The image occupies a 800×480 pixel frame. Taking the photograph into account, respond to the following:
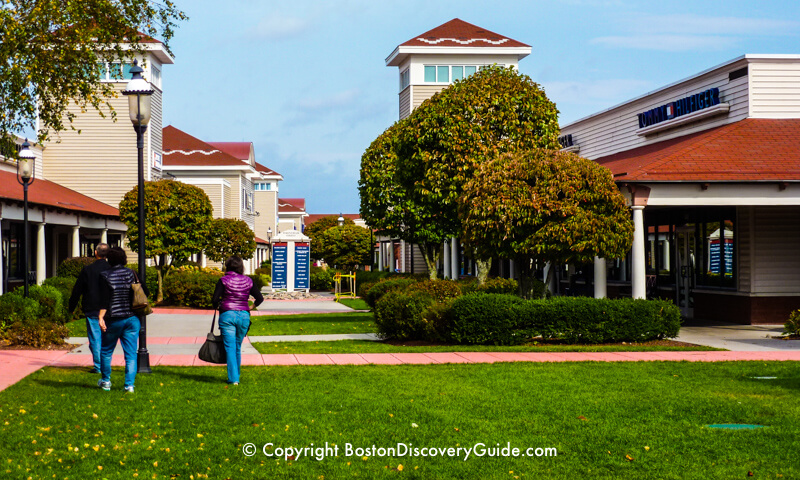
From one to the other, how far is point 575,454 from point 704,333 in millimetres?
13269

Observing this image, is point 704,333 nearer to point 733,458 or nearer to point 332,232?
point 733,458

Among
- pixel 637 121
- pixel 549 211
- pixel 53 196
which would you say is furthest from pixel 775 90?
A: pixel 53 196

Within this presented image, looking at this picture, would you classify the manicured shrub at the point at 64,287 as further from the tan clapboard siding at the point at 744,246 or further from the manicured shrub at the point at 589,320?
the tan clapboard siding at the point at 744,246

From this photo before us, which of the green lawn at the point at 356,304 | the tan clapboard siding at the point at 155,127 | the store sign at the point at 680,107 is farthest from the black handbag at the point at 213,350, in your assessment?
the tan clapboard siding at the point at 155,127

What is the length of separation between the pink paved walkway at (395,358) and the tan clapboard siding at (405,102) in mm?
31415

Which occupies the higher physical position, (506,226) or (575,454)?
(506,226)

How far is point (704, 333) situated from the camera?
1939cm

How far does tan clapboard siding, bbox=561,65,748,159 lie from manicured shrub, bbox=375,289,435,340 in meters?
10.6

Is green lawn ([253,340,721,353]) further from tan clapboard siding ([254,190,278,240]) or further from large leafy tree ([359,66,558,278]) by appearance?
tan clapboard siding ([254,190,278,240])

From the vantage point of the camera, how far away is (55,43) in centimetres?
1631

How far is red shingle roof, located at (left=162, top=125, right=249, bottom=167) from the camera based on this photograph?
61.3m

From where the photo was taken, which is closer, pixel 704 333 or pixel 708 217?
pixel 704 333

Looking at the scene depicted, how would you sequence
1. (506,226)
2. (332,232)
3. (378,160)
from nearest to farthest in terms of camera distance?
(506,226)
(378,160)
(332,232)

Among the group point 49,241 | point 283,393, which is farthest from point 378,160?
point 283,393
